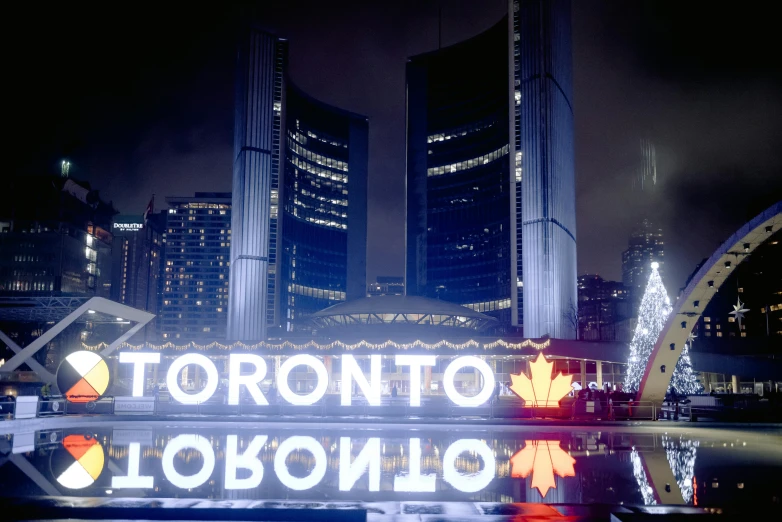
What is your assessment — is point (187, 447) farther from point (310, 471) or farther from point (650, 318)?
point (650, 318)

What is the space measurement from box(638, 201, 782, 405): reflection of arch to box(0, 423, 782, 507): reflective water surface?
289 inches

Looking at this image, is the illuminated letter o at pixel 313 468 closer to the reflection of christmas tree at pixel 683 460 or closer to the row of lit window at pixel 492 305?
the reflection of christmas tree at pixel 683 460

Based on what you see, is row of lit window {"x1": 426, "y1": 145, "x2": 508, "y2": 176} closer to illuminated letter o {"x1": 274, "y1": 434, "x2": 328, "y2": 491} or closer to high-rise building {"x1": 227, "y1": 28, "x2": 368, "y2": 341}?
high-rise building {"x1": 227, "y1": 28, "x2": 368, "y2": 341}

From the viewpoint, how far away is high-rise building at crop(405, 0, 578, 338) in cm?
10800

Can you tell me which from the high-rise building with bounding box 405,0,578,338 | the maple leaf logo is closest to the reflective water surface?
the maple leaf logo

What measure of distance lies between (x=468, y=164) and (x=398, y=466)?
13559 centimetres

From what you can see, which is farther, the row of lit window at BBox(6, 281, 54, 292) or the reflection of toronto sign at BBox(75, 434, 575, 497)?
the row of lit window at BBox(6, 281, 54, 292)

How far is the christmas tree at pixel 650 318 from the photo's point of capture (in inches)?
1885

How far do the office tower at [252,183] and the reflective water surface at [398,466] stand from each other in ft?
281

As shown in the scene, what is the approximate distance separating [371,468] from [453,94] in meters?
148

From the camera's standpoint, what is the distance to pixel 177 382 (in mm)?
37281

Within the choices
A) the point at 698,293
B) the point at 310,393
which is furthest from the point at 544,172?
the point at 310,393

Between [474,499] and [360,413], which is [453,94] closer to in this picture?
[360,413]

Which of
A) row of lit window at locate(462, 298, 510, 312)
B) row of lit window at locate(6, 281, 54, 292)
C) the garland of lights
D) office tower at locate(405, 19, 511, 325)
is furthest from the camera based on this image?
row of lit window at locate(6, 281, 54, 292)
